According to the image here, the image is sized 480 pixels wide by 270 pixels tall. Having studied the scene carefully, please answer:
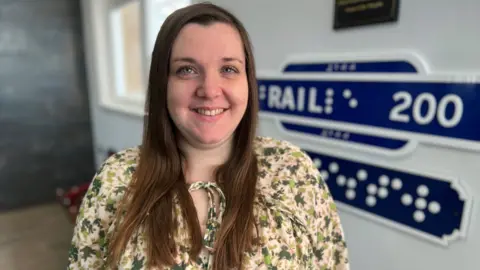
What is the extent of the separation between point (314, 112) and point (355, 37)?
0.93 feet

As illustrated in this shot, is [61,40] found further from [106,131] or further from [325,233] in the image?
[325,233]

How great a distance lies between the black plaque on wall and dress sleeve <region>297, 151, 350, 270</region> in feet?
1.49

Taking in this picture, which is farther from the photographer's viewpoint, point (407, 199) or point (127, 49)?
point (127, 49)

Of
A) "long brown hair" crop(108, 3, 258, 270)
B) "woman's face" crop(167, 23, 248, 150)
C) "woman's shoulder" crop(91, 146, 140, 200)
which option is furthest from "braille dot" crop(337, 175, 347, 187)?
"woman's shoulder" crop(91, 146, 140, 200)

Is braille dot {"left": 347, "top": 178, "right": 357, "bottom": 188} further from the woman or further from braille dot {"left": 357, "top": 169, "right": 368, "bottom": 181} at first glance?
the woman

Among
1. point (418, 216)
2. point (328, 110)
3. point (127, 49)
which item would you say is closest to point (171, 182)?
point (328, 110)

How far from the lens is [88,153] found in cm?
334

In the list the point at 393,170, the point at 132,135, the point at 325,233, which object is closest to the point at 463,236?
the point at 393,170

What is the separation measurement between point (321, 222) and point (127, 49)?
8.63ft

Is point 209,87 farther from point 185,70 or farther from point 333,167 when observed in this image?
point 333,167

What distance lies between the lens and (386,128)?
1017 mm

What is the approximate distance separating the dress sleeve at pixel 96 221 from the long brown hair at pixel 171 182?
0.04 metres

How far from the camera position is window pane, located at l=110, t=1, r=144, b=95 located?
2791 mm

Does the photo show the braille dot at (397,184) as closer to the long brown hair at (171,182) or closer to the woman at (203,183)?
the woman at (203,183)
